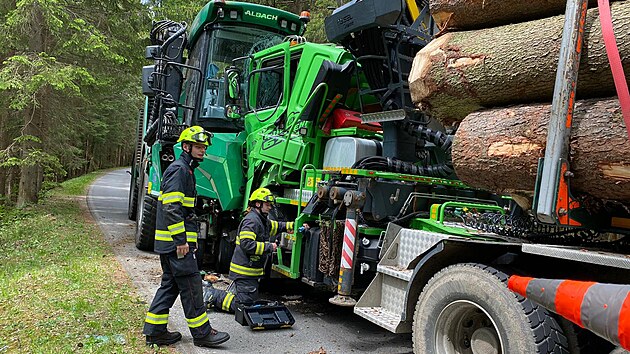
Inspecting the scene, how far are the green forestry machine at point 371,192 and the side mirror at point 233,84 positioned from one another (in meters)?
0.03

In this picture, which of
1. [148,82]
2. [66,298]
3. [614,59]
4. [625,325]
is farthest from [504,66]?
[148,82]

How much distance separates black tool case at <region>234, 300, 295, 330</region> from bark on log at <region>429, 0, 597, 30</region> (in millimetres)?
3079

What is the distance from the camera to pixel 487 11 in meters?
3.26

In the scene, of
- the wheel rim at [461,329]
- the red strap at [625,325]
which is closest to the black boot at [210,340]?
the wheel rim at [461,329]

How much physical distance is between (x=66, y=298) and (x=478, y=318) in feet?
14.2

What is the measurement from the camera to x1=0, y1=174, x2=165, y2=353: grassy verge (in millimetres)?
4398

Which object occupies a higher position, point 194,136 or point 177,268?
point 194,136

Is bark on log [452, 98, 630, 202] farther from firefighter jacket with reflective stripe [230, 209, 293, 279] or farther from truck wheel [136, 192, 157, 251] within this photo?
truck wheel [136, 192, 157, 251]

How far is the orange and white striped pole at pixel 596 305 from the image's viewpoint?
1589 millimetres

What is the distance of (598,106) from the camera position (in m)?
2.63

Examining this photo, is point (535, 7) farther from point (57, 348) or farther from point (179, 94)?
point (179, 94)

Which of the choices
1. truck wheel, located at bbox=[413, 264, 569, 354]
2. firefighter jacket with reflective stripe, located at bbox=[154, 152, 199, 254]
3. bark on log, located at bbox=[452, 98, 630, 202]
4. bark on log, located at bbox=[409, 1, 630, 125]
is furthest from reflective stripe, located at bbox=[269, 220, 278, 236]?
bark on log, located at bbox=[452, 98, 630, 202]

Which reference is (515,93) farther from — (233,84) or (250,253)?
(233,84)

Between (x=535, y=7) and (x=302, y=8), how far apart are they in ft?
46.5
